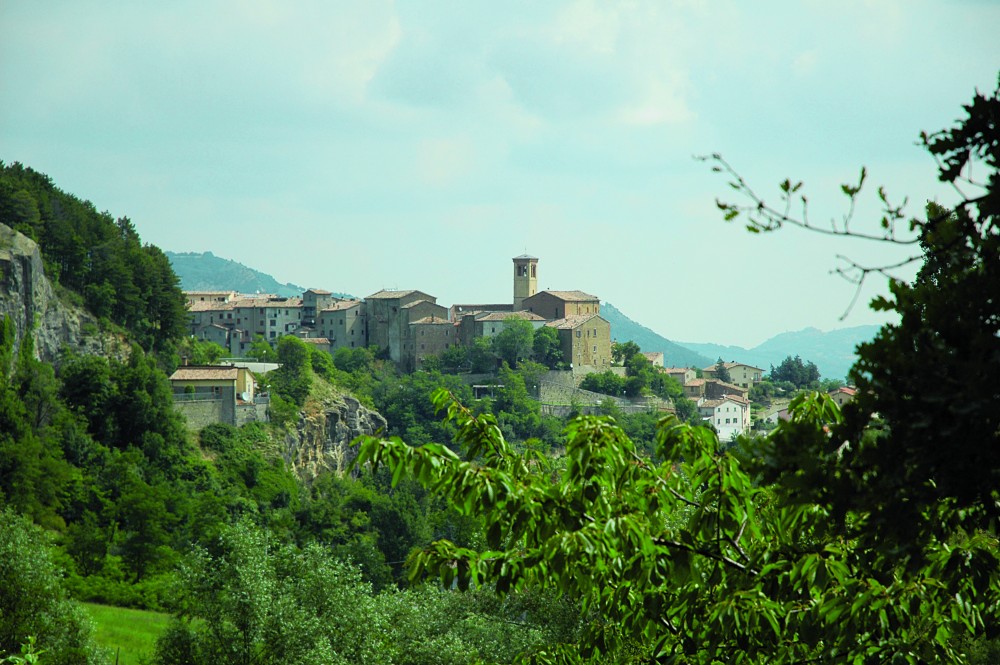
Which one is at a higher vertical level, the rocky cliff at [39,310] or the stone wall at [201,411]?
the rocky cliff at [39,310]

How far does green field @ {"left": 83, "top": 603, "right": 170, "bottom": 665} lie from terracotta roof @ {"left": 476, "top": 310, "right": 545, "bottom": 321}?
47.2 meters

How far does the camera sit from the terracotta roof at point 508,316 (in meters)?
73.4

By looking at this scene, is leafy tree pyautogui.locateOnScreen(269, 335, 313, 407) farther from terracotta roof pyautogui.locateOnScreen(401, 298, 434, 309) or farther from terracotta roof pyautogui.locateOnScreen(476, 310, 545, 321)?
terracotta roof pyautogui.locateOnScreen(476, 310, 545, 321)

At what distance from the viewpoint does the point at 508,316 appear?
73562 mm

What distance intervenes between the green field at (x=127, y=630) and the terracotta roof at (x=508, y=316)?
4716cm

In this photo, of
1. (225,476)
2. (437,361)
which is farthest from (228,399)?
(437,361)

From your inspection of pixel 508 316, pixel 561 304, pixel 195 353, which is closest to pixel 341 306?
pixel 508 316

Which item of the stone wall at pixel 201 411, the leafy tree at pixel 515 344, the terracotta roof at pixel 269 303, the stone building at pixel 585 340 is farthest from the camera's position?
the terracotta roof at pixel 269 303

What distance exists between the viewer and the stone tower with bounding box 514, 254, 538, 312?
83688mm

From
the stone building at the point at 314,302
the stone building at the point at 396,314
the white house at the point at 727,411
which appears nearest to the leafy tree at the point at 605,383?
the white house at the point at 727,411

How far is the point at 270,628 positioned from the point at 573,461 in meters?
13.6

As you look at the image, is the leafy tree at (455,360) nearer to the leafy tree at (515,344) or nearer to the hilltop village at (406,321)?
the hilltop village at (406,321)

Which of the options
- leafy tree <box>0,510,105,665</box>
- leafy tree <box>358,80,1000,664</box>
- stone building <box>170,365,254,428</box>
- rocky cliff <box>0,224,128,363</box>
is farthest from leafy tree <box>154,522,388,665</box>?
stone building <box>170,365,254,428</box>

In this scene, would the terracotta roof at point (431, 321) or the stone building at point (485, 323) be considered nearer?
the stone building at point (485, 323)
